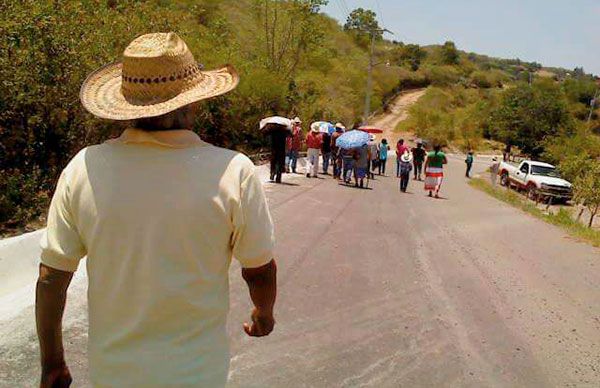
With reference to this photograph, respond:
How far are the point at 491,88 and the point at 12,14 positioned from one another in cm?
12536

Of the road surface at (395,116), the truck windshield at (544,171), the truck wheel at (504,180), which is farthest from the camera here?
the road surface at (395,116)

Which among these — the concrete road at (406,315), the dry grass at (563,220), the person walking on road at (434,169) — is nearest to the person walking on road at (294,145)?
the person walking on road at (434,169)

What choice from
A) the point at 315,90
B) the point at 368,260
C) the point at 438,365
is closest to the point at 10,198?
the point at 368,260

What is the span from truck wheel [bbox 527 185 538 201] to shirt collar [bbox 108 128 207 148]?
3007cm

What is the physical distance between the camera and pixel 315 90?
36375 millimetres

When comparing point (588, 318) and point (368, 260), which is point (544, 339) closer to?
point (588, 318)

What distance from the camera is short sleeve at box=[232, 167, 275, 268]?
2.05m

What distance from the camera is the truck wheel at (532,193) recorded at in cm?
2998

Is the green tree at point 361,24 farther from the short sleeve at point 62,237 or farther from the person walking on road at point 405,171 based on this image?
the short sleeve at point 62,237

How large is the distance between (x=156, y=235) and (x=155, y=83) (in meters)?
0.56

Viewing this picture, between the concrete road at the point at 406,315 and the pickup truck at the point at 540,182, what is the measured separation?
61.4ft

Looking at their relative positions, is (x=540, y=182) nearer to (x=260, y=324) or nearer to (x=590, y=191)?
(x=590, y=191)

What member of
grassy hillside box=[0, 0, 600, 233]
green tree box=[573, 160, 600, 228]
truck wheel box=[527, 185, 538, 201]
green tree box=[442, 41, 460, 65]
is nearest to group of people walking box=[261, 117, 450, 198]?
grassy hillside box=[0, 0, 600, 233]

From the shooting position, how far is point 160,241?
6.49 feet
